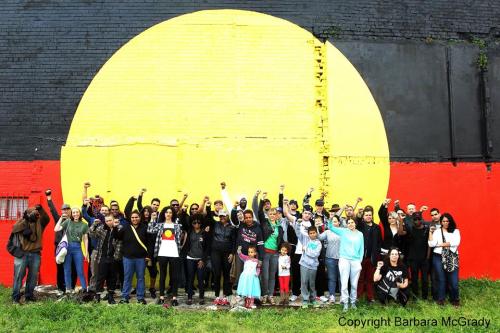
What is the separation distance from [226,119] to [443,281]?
5624 millimetres

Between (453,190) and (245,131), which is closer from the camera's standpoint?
(245,131)

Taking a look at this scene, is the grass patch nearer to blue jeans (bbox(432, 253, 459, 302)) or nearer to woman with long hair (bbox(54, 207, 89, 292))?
blue jeans (bbox(432, 253, 459, 302))

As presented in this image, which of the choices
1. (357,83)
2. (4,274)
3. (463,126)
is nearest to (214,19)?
(357,83)

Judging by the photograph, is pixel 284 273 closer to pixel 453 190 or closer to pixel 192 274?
pixel 192 274

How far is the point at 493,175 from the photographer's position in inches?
414

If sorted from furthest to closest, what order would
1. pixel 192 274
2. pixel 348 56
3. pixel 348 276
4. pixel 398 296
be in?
1. pixel 348 56
2. pixel 192 274
3. pixel 398 296
4. pixel 348 276

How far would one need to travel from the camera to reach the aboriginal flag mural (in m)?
9.95

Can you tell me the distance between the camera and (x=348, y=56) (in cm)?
1055

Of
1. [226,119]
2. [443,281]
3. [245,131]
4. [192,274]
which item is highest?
[226,119]

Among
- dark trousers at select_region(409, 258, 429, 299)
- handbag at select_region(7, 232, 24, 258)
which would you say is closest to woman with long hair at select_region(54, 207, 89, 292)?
handbag at select_region(7, 232, 24, 258)

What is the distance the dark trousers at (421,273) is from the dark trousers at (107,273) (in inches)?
221

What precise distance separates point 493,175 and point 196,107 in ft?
23.7

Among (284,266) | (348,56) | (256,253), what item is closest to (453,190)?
(348,56)

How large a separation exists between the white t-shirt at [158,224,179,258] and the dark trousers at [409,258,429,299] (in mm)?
4465
